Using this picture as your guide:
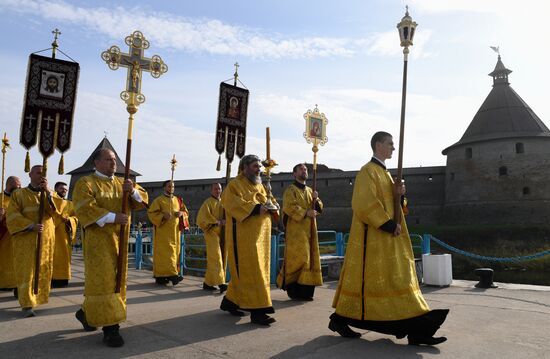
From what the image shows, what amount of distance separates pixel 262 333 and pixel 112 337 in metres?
1.41

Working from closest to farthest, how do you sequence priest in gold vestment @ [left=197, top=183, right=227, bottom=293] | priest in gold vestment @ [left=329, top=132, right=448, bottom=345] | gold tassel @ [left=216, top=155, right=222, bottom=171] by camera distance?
priest in gold vestment @ [left=329, top=132, right=448, bottom=345] → priest in gold vestment @ [left=197, top=183, right=227, bottom=293] → gold tassel @ [left=216, top=155, right=222, bottom=171]

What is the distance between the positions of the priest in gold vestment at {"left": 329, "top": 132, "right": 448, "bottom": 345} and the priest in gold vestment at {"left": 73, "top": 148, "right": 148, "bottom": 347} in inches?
82.0

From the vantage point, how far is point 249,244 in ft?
16.5

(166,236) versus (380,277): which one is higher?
(166,236)

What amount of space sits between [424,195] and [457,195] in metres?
2.46

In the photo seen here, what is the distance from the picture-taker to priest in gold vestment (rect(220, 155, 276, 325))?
189 inches

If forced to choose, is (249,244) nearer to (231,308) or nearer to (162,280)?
(231,308)

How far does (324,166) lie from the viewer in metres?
47.2

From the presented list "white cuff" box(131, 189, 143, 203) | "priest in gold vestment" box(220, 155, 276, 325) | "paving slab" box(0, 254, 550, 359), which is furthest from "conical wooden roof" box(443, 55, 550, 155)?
"white cuff" box(131, 189, 143, 203)

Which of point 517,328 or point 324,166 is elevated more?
point 324,166

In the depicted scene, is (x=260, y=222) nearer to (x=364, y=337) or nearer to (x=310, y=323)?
(x=310, y=323)

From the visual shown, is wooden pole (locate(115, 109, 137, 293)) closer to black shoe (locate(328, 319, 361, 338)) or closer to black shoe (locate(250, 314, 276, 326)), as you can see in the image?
black shoe (locate(250, 314, 276, 326))

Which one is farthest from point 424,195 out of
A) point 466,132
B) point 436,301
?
point 436,301

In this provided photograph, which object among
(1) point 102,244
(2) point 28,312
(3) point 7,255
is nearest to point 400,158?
(1) point 102,244
